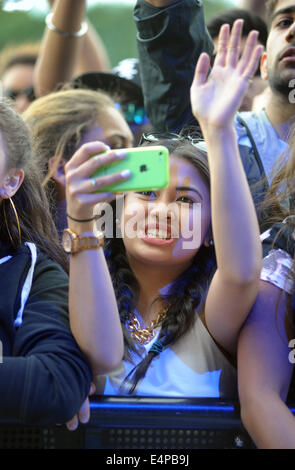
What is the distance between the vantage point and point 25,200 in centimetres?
176

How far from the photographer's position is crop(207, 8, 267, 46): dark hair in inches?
125

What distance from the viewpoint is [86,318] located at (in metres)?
1.35

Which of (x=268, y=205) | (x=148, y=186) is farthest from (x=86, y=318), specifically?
(x=268, y=205)

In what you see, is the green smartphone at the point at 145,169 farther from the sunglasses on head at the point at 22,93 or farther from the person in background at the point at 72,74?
the sunglasses on head at the point at 22,93

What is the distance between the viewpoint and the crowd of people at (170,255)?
1.32 metres

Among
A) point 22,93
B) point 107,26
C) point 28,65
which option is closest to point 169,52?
point 22,93

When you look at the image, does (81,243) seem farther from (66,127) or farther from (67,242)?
(66,127)

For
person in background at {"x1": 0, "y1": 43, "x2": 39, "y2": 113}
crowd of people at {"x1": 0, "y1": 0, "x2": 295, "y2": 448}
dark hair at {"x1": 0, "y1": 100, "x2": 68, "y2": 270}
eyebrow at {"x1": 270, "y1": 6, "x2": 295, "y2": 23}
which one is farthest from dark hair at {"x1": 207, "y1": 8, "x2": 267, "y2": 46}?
dark hair at {"x1": 0, "y1": 100, "x2": 68, "y2": 270}

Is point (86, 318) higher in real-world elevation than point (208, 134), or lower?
lower

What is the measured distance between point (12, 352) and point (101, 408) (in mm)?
Result: 230

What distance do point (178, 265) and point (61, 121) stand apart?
1027mm

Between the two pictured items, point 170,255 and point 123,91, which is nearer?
point 170,255
